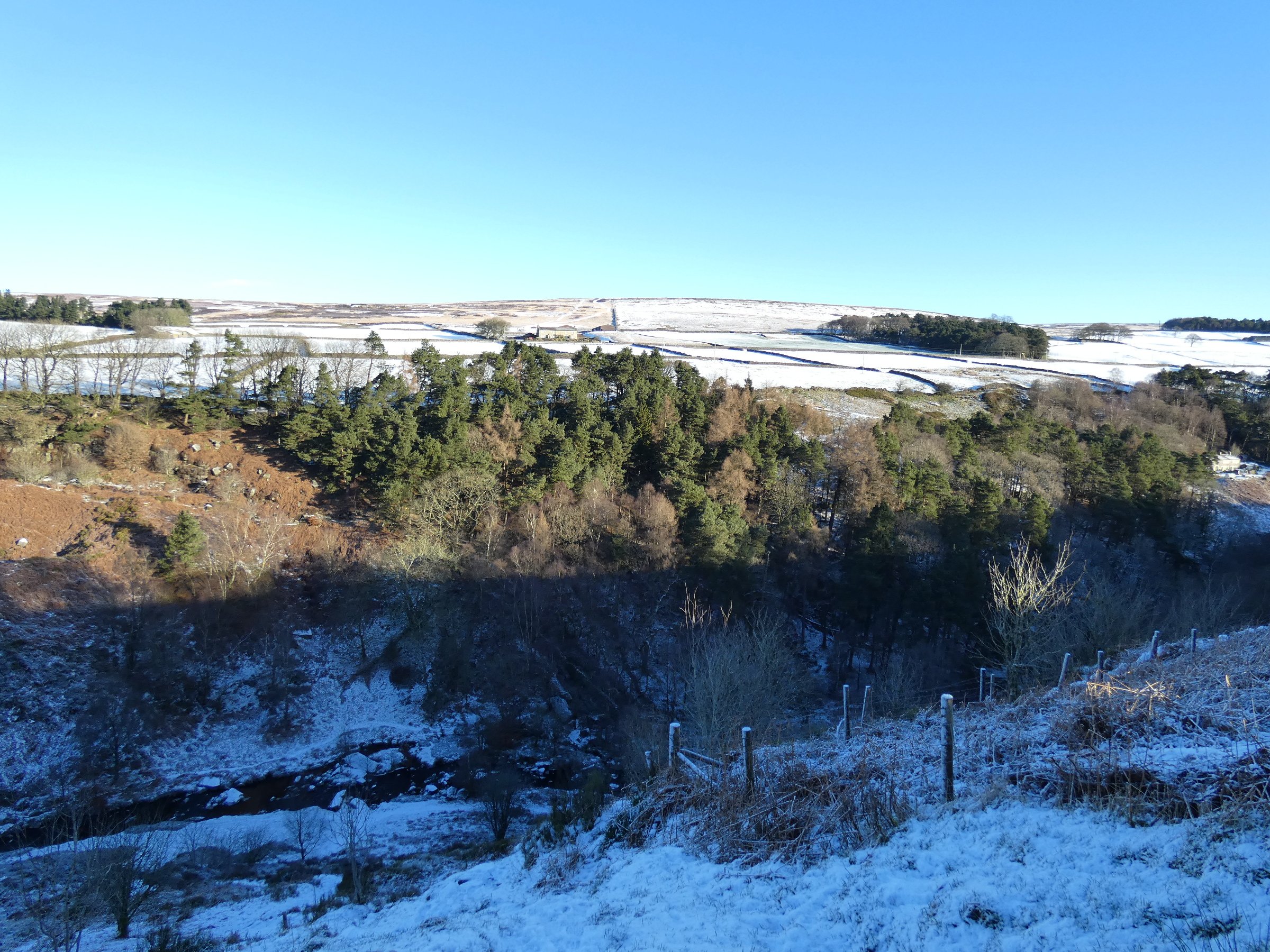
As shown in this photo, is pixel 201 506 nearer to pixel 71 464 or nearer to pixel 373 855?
pixel 71 464

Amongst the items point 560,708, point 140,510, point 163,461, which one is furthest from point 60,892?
point 163,461

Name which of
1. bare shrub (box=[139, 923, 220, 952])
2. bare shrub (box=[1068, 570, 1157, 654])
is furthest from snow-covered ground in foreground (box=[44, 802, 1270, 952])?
bare shrub (box=[1068, 570, 1157, 654])

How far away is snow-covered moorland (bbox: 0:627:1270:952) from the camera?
571 centimetres

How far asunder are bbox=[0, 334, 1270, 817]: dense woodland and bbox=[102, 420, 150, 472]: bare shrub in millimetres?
194

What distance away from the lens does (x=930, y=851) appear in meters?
7.13

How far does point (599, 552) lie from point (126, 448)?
2627 cm

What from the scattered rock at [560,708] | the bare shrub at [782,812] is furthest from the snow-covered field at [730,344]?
the bare shrub at [782,812]

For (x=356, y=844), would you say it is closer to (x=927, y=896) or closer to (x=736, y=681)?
(x=736, y=681)

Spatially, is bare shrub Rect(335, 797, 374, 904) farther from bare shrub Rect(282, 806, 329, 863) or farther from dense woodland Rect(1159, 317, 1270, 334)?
dense woodland Rect(1159, 317, 1270, 334)

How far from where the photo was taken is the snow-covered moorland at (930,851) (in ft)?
18.7

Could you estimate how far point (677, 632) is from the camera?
3144cm

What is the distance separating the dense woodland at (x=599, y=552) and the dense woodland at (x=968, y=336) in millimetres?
43157

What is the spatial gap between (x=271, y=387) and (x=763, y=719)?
1419 inches

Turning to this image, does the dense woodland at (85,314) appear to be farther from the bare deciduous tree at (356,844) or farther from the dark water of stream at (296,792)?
the bare deciduous tree at (356,844)
